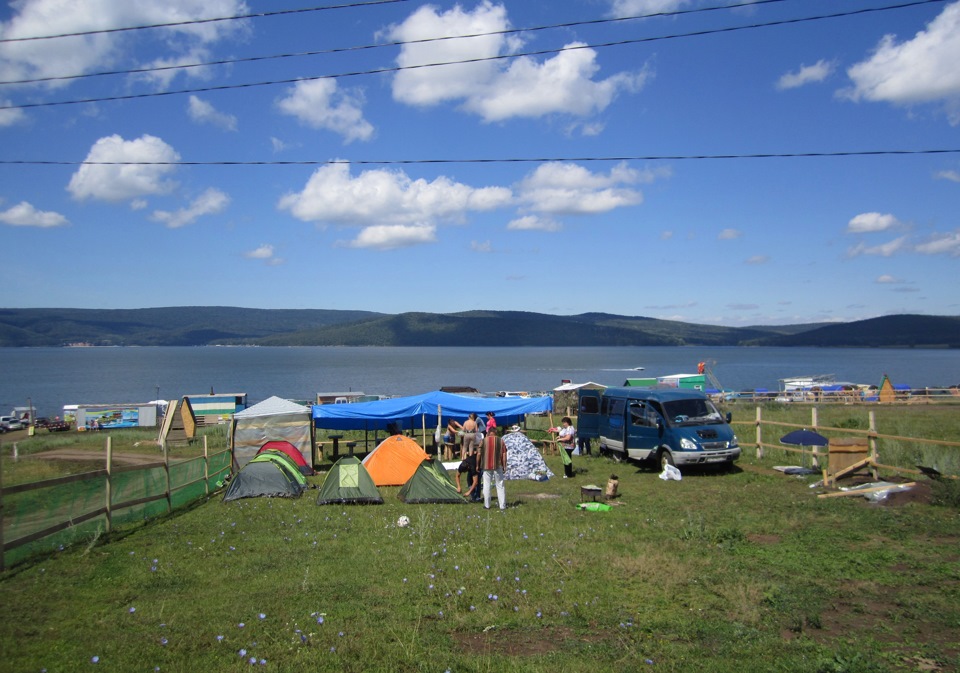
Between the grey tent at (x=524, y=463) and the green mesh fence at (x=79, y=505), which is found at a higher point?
the green mesh fence at (x=79, y=505)

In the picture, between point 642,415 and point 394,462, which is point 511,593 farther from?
point 642,415

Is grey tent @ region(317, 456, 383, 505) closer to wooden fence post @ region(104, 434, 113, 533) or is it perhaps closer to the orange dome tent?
the orange dome tent

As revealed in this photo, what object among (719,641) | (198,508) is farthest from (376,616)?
(198,508)

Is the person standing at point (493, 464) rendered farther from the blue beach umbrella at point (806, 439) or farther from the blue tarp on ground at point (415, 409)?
the blue tarp on ground at point (415, 409)

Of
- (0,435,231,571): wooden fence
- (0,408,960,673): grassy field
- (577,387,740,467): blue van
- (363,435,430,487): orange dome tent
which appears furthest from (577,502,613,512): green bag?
(0,435,231,571): wooden fence

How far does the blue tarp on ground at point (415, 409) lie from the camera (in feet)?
72.5

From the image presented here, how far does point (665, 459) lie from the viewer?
17.8m

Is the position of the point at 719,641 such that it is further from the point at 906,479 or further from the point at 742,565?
the point at 906,479

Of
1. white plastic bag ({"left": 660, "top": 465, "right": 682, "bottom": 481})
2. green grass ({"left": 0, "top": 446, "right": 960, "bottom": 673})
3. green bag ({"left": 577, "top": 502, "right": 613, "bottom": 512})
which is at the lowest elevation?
white plastic bag ({"left": 660, "top": 465, "right": 682, "bottom": 481})

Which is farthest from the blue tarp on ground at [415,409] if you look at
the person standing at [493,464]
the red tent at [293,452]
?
the person standing at [493,464]

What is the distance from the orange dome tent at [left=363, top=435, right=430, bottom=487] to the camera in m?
17.3

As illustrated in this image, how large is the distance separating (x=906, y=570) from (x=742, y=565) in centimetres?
191

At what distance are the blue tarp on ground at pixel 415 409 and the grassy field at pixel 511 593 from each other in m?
9.39

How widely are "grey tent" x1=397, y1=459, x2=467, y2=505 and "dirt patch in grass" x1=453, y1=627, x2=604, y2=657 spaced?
7.77m
